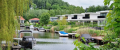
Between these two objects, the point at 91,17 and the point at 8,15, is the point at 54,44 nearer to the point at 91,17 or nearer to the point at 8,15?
the point at 8,15

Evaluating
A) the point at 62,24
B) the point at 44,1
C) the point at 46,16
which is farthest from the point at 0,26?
the point at 44,1

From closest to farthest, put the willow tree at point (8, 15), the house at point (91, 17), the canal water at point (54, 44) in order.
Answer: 1. the willow tree at point (8, 15)
2. the canal water at point (54, 44)
3. the house at point (91, 17)

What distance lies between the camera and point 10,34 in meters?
7.05

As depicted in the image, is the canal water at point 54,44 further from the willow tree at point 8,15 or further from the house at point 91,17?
the house at point 91,17

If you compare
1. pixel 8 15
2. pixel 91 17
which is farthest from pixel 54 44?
pixel 91 17

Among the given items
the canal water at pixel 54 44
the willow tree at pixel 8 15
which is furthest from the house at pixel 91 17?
the willow tree at pixel 8 15

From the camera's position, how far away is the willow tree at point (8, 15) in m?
6.57

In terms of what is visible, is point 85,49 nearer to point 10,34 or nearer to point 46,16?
point 10,34

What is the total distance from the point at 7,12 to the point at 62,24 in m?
61.8

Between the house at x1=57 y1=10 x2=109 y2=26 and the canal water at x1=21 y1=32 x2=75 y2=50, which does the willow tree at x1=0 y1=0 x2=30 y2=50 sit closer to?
the canal water at x1=21 y1=32 x2=75 y2=50

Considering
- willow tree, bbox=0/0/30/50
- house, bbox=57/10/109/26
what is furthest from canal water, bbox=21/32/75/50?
house, bbox=57/10/109/26

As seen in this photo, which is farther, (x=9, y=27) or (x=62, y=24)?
(x=62, y=24)

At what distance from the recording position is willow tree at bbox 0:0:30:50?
6570 millimetres

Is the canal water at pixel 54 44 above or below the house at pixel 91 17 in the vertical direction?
below
